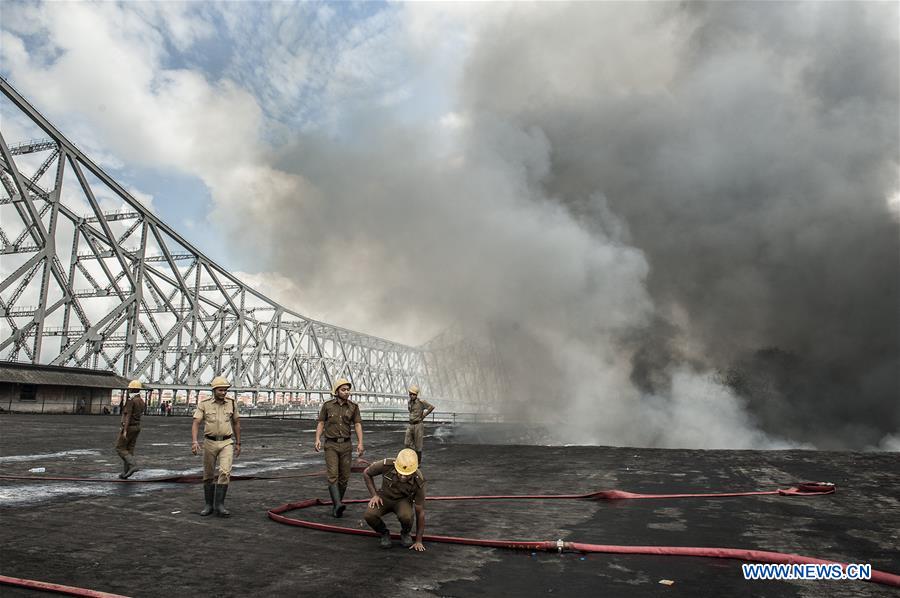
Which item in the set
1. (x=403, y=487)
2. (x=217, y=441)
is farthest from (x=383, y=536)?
(x=217, y=441)

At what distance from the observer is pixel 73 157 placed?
189ft

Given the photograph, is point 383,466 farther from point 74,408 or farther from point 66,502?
point 74,408

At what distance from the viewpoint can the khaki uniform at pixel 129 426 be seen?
1109 cm

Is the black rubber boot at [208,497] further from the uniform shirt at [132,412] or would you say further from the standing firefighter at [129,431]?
the uniform shirt at [132,412]

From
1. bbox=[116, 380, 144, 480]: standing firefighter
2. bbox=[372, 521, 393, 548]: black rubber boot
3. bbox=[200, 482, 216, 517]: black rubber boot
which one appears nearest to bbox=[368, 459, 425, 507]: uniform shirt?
bbox=[372, 521, 393, 548]: black rubber boot

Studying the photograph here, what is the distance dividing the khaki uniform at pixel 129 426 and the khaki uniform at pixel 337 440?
5.05 m

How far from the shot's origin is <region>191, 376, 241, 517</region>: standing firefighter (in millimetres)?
7938

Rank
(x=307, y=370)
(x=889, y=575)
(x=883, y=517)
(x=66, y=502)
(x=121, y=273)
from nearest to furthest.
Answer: (x=889, y=575)
(x=883, y=517)
(x=66, y=502)
(x=121, y=273)
(x=307, y=370)

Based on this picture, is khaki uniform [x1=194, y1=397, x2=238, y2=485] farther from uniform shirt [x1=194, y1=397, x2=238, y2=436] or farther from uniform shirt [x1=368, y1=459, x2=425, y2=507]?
uniform shirt [x1=368, y1=459, x2=425, y2=507]

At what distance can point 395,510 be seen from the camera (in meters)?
6.46

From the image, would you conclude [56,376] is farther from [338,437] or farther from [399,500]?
[399,500]

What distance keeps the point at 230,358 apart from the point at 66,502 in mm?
89869

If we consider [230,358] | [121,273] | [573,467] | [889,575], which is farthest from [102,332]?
[889,575]

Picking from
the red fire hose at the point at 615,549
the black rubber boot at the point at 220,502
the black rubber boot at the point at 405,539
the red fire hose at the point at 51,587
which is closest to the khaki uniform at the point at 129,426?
the black rubber boot at the point at 220,502
